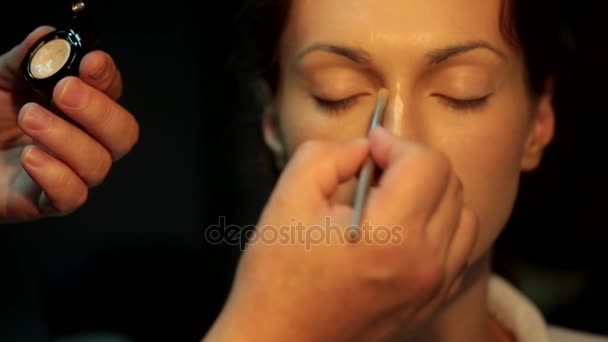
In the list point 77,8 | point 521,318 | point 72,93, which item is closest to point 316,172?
point 72,93

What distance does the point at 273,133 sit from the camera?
1287 mm

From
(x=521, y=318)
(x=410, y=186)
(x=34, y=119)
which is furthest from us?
(x=521, y=318)

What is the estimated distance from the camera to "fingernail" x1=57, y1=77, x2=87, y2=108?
0.89 m

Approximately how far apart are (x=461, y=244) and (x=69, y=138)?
22.1 inches

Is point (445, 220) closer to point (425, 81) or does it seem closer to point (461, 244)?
point (461, 244)

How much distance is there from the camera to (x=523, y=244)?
181 cm

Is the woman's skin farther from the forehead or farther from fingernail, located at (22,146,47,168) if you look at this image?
fingernail, located at (22,146,47,168)

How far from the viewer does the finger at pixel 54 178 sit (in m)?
0.92

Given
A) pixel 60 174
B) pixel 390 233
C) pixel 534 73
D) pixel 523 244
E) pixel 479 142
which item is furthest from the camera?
pixel 523 244

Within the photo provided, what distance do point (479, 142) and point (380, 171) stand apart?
1.03 feet

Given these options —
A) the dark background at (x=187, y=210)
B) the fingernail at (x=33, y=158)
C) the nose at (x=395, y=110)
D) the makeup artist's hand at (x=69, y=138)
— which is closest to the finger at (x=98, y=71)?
the makeup artist's hand at (x=69, y=138)

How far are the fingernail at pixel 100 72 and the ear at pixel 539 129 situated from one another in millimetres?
740

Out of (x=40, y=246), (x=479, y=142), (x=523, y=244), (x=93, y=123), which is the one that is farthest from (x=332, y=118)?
(x=523, y=244)

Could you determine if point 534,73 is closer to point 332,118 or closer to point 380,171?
point 332,118
